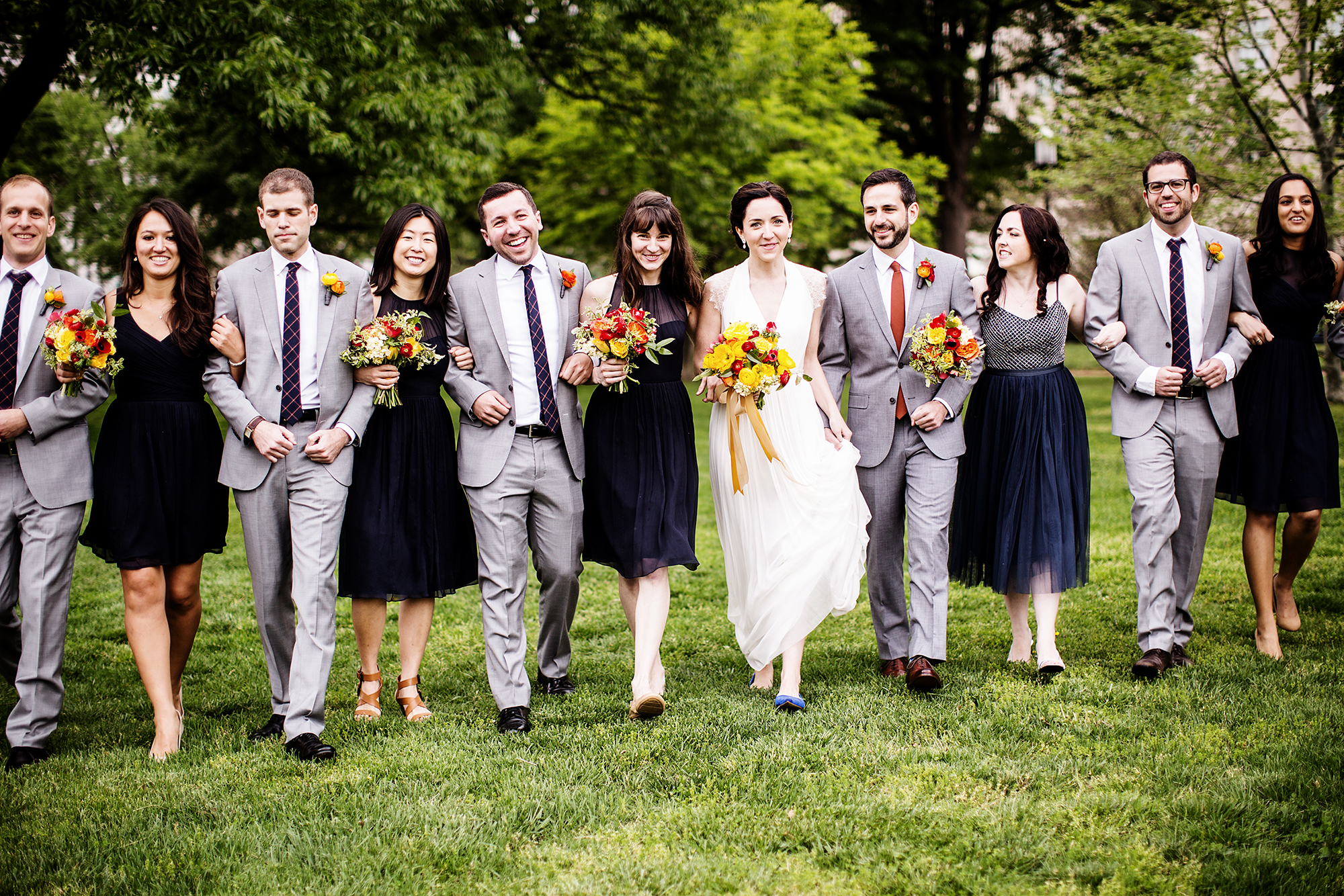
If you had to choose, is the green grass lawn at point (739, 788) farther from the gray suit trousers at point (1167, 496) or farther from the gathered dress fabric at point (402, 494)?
the gathered dress fabric at point (402, 494)

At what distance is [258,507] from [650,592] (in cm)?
196

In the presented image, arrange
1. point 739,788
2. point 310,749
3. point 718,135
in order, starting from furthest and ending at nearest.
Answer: point 718,135, point 310,749, point 739,788

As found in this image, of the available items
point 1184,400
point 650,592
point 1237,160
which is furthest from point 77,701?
point 1237,160

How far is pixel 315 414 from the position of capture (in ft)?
17.1

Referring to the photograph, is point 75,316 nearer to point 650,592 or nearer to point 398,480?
point 398,480

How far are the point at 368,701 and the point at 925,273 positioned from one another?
12.3 feet

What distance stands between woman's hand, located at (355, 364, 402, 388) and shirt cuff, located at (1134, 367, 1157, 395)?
3.95 meters

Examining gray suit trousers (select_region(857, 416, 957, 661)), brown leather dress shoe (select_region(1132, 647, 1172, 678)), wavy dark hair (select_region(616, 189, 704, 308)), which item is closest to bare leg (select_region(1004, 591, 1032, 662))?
gray suit trousers (select_region(857, 416, 957, 661))

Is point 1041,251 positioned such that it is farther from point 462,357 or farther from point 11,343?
point 11,343

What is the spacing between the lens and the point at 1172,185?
233 inches

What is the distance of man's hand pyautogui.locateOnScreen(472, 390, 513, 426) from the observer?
5.33 m

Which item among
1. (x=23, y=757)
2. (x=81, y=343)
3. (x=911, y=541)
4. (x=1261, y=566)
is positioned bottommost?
(x=23, y=757)

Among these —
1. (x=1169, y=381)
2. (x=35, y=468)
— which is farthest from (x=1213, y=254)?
(x=35, y=468)

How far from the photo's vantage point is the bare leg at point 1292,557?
21.0 feet
